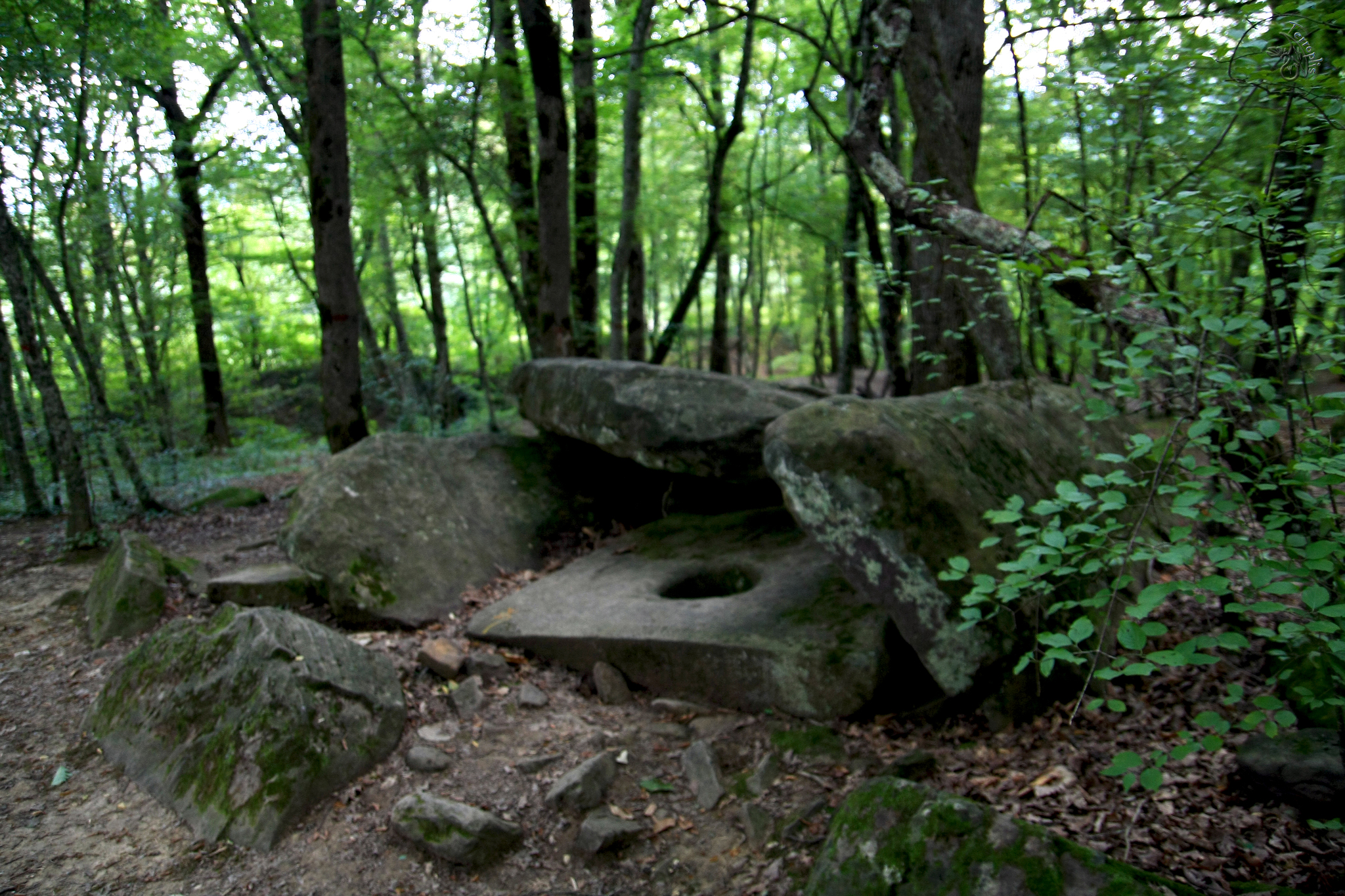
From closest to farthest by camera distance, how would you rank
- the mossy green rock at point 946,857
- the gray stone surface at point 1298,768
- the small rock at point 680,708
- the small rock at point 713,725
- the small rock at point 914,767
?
the mossy green rock at point 946,857
the gray stone surface at point 1298,768
the small rock at point 914,767
the small rock at point 713,725
the small rock at point 680,708

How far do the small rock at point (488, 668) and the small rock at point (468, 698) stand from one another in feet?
0.45

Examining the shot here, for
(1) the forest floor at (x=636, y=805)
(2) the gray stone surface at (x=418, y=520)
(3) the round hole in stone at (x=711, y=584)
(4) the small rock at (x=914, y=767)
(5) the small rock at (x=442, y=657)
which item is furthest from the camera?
(3) the round hole in stone at (x=711, y=584)

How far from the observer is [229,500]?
8.48 m

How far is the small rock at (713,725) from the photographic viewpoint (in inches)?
155

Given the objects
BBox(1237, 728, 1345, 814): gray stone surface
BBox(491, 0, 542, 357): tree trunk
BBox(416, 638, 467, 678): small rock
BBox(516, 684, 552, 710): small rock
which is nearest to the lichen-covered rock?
BBox(416, 638, 467, 678): small rock

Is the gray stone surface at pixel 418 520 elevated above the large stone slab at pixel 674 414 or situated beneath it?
situated beneath

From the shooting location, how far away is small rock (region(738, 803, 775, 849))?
317 cm

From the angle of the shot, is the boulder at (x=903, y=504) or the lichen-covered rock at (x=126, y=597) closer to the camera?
the boulder at (x=903, y=504)

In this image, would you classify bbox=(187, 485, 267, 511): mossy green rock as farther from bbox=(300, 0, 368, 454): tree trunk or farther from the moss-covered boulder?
the moss-covered boulder

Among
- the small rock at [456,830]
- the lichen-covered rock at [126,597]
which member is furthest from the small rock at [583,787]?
the lichen-covered rock at [126,597]

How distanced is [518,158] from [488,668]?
6.82 metres

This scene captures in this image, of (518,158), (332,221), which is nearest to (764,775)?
(332,221)

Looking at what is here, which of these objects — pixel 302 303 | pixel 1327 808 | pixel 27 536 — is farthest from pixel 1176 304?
pixel 302 303

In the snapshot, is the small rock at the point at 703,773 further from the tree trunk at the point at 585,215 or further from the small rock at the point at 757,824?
the tree trunk at the point at 585,215
